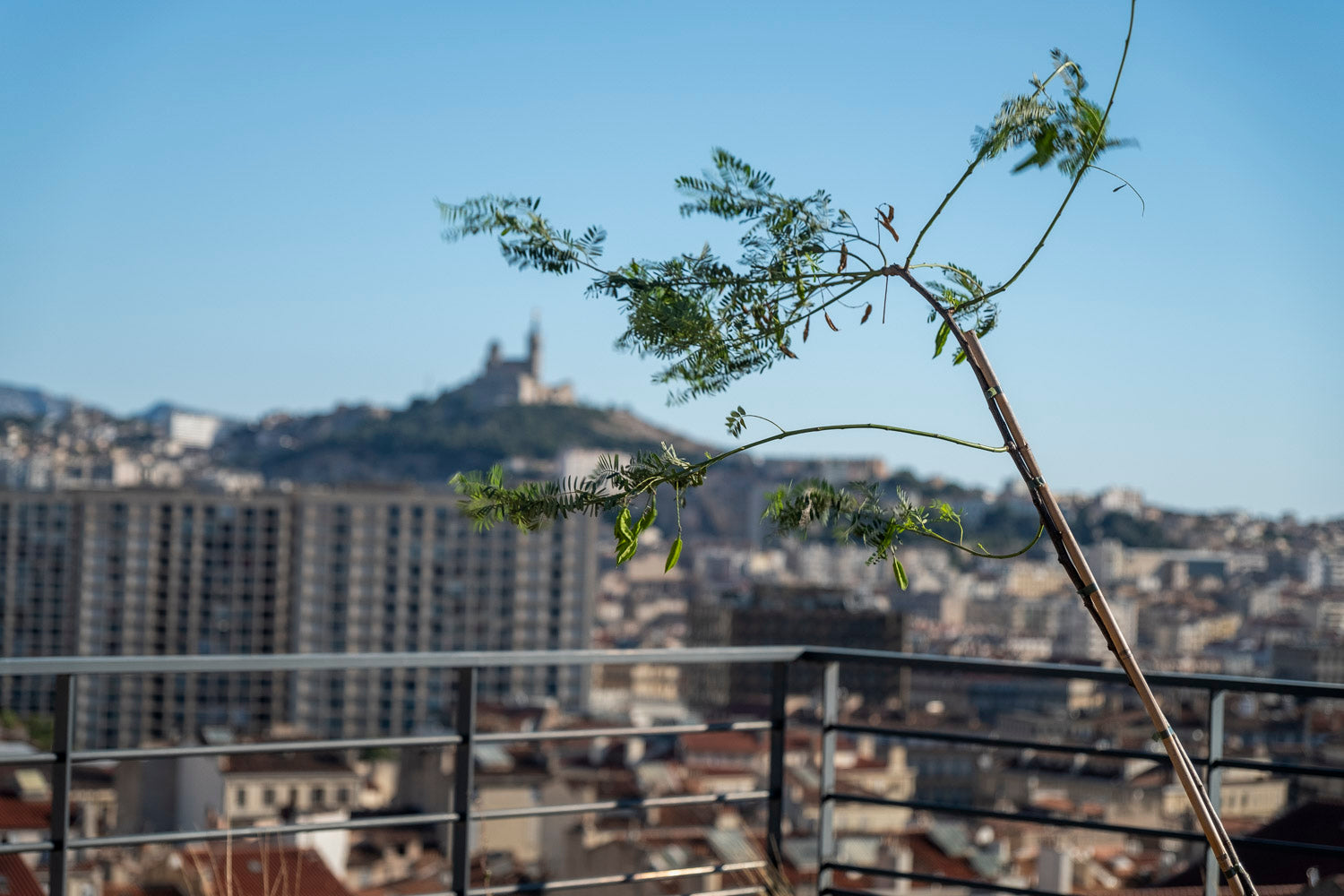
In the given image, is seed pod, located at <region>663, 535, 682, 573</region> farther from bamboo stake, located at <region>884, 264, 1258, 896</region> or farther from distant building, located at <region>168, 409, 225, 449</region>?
distant building, located at <region>168, 409, 225, 449</region>

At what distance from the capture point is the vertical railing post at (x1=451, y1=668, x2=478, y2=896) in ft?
6.34

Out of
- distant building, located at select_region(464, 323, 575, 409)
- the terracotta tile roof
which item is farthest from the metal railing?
distant building, located at select_region(464, 323, 575, 409)

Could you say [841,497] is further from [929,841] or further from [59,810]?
[929,841]

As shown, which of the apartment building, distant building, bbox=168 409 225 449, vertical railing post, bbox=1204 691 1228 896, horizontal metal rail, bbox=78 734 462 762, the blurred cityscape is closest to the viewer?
horizontal metal rail, bbox=78 734 462 762

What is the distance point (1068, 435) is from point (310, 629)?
3741 centimetres

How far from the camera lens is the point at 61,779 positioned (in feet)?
5.56

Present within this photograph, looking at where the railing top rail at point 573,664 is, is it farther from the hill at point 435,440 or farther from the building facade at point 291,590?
the hill at point 435,440

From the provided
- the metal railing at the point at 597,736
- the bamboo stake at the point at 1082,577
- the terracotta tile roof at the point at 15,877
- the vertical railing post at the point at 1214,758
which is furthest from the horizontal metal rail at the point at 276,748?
the terracotta tile roof at the point at 15,877

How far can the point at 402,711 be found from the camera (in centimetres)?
4581

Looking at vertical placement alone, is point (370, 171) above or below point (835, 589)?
above

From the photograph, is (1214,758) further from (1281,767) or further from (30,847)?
(30,847)

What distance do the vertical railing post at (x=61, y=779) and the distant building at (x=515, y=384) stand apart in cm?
8401

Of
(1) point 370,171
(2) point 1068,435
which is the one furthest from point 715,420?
(2) point 1068,435

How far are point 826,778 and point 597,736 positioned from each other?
0.46 metres
